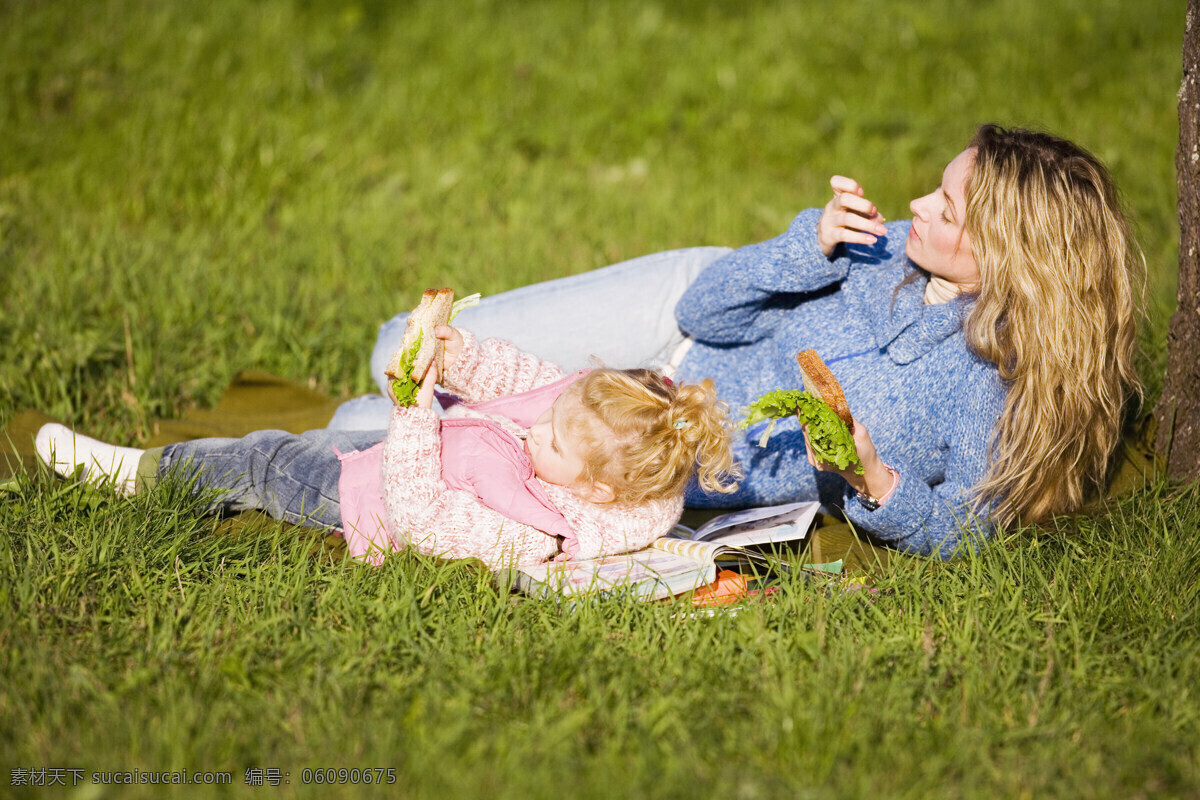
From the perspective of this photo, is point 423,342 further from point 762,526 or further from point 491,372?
point 762,526

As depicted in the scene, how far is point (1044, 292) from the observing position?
9.07 feet

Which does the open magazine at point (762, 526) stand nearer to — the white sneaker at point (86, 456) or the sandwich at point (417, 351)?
the sandwich at point (417, 351)

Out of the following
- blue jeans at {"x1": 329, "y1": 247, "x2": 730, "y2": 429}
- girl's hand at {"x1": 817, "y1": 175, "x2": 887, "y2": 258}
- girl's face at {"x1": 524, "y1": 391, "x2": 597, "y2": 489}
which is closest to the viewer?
girl's face at {"x1": 524, "y1": 391, "x2": 597, "y2": 489}

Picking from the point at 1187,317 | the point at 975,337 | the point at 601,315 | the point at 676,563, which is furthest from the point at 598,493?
the point at 1187,317

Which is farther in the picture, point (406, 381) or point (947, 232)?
point (947, 232)

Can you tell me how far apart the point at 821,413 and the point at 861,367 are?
508mm

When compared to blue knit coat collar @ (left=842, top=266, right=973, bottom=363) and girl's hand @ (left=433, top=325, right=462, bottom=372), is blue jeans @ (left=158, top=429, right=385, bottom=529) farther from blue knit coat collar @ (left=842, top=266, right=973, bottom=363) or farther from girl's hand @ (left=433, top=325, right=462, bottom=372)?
blue knit coat collar @ (left=842, top=266, right=973, bottom=363)

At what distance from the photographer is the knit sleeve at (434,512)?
2654mm

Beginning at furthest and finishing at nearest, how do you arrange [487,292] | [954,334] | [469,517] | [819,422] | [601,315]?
1. [487,292]
2. [601,315]
3. [954,334]
4. [469,517]
5. [819,422]

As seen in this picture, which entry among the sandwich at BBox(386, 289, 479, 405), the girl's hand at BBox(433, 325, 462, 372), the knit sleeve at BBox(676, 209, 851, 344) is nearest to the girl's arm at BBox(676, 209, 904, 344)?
the knit sleeve at BBox(676, 209, 851, 344)

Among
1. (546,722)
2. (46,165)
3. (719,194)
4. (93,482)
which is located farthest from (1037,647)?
(46,165)

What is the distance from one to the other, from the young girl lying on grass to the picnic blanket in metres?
0.14

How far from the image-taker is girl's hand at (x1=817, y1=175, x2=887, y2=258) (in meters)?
2.96

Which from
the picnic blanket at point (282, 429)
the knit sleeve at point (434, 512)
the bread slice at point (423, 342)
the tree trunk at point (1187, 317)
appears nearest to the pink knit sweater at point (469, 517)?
the knit sleeve at point (434, 512)
